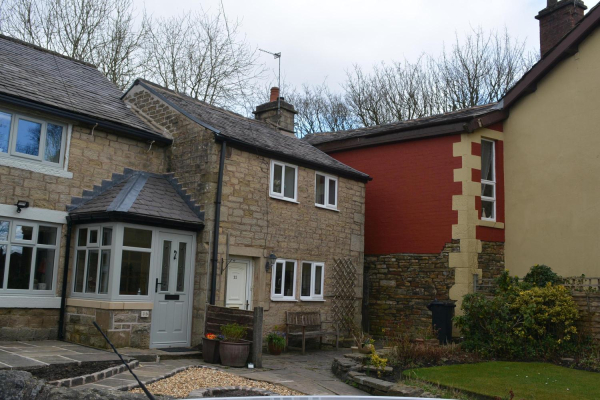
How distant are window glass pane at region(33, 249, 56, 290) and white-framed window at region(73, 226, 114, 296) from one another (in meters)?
0.47

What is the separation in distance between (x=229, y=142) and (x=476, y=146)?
6.56 meters

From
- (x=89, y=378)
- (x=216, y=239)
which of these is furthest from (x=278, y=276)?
(x=89, y=378)

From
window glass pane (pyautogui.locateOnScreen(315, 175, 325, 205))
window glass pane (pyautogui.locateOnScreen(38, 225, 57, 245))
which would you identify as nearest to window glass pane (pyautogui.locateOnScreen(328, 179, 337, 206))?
window glass pane (pyautogui.locateOnScreen(315, 175, 325, 205))

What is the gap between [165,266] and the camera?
39.3ft

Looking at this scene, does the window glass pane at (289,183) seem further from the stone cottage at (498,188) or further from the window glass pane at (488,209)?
the window glass pane at (488,209)

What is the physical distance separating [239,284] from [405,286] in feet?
16.1

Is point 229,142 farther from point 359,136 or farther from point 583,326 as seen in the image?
point 583,326

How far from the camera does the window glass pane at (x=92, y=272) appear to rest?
11.4 m

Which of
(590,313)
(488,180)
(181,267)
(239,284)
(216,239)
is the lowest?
(590,313)

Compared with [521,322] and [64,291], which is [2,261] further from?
[521,322]

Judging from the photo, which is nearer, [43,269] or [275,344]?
[43,269]

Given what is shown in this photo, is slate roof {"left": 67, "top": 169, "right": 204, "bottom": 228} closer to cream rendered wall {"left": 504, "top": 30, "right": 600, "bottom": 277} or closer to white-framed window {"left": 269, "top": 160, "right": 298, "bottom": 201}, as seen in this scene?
white-framed window {"left": 269, "top": 160, "right": 298, "bottom": 201}

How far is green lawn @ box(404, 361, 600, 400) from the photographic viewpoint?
7.93 meters

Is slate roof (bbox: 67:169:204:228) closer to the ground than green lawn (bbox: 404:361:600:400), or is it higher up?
higher up
